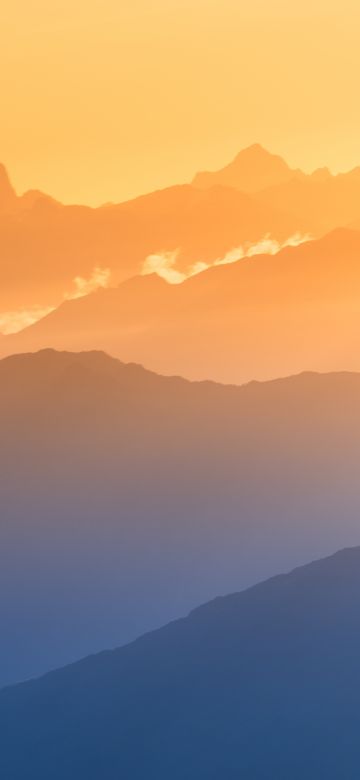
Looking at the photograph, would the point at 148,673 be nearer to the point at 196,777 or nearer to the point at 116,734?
the point at 116,734

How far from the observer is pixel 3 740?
196 meters

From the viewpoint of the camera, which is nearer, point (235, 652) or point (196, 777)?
point (196, 777)

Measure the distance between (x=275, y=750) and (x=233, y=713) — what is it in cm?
1288

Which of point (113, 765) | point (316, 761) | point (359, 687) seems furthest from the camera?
point (113, 765)

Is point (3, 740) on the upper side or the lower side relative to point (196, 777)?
upper

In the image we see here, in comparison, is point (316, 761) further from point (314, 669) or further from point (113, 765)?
point (113, 765)

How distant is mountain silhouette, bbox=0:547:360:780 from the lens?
16375cm

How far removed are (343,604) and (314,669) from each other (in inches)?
517

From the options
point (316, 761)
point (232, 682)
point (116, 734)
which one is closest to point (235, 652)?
point (232, 682)

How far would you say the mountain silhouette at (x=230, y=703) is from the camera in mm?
163750

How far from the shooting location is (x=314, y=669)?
577ft

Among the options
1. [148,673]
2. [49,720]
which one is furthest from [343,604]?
[49,720]

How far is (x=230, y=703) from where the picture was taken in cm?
17700

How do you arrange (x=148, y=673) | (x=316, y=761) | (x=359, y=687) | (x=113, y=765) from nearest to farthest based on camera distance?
(x=316, y=761), (x=359, y=687), (x=113, y=765), (x=148, y=673)
